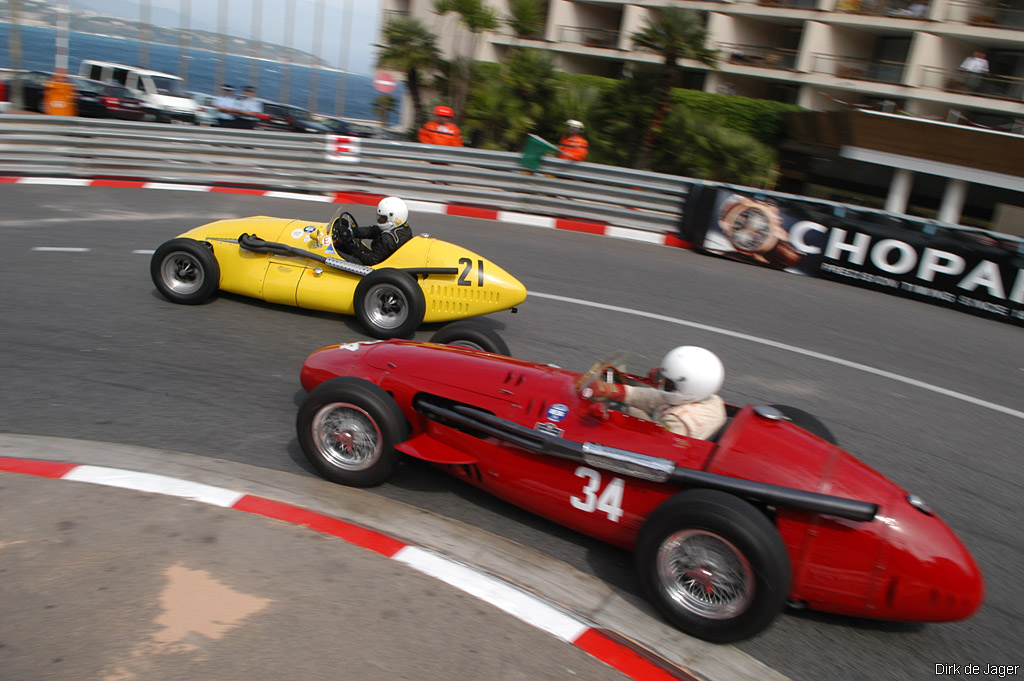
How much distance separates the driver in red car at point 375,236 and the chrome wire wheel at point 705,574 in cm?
449

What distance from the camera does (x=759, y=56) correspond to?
96.2ft

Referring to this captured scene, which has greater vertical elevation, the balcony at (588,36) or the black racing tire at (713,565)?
the balcony at (588,36)

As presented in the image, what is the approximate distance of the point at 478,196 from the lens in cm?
1342

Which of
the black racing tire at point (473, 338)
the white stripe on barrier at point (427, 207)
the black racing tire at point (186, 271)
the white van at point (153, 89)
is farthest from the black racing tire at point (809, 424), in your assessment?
the white van at point (153, 89)

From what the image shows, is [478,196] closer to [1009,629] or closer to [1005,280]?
[1005,280]

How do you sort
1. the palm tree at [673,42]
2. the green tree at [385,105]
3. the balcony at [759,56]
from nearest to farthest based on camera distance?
the palm tree at [673,42] → the green tree at [385,105] → the balcony at [759,56]

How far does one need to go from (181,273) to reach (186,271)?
2.1 inches

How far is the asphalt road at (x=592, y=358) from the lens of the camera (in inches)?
169

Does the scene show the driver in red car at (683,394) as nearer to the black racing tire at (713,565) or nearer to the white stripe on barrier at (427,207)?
the black racing tire at (713,565)

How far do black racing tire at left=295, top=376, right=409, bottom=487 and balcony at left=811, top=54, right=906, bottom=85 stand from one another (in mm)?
27326

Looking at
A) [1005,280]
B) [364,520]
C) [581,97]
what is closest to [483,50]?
[581,97]

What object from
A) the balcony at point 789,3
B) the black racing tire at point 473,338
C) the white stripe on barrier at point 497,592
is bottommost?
the white stripe on barrier at point 497,592

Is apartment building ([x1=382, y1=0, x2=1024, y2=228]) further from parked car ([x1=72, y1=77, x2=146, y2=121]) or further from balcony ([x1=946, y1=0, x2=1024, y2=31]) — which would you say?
parked car ([x1=72, y1=77, x2=146, y2=121])

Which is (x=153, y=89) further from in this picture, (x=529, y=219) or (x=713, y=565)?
(x=713, y=565)
